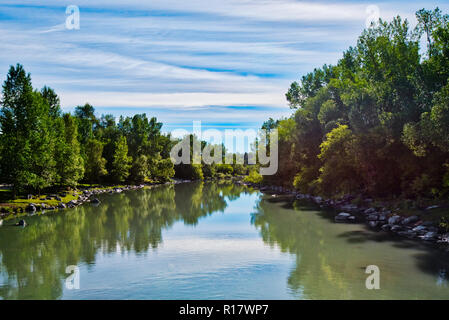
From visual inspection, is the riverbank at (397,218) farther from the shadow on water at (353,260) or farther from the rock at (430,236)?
the shadow on water at (353,260)

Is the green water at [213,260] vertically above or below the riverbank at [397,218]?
below

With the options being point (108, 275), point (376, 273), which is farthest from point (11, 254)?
point (376, 273)

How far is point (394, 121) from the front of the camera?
37.1 meters

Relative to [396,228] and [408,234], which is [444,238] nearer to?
[408,234]

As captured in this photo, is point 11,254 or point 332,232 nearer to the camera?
point 11,254

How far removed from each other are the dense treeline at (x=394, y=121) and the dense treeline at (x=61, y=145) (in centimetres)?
3682

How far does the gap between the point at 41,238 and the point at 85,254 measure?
7.66 metres

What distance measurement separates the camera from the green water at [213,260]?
17781mm

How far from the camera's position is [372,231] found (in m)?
30.5

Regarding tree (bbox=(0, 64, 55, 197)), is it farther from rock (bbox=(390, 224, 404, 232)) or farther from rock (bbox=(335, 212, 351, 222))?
rock (bbox=(390, 224, 404, 232))

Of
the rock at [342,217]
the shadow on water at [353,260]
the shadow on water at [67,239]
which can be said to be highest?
the rock at [342,217]

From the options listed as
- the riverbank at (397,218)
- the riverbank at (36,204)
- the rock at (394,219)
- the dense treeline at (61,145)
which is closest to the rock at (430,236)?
the riverbank at (397,218)
